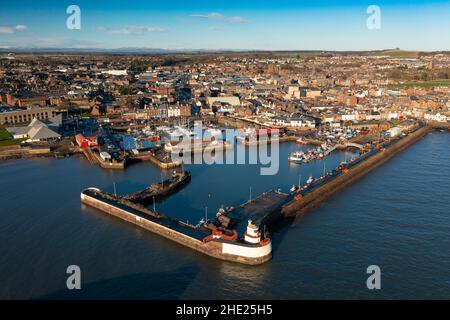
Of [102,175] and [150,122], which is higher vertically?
[150,122]

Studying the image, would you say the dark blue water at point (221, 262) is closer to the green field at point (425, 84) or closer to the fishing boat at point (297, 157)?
the fishing boat at point (297, 157)

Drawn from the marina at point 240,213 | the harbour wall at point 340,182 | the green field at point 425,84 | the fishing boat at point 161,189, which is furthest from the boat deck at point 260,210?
the green field at point 425,84

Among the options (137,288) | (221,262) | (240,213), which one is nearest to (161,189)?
(240,213)

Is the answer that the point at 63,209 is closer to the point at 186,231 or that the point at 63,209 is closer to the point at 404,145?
the point at 186,231

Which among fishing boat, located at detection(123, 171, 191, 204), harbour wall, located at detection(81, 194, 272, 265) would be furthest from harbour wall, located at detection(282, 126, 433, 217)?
fishing boat, located at detection(123, 171, 191, 204)

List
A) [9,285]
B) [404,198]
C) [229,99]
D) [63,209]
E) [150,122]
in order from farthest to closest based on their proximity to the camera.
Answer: [229,99]
[150,122]
[404,198]
[63,209]
[9,285]

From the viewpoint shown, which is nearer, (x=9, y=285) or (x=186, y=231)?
(x=9, y=285)
